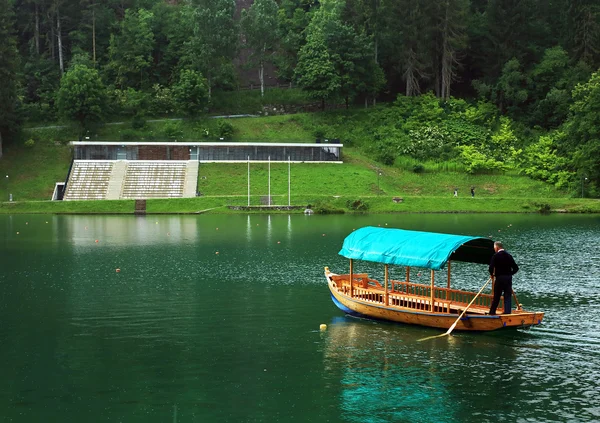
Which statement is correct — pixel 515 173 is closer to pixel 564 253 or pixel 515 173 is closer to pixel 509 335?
pixel 564 253

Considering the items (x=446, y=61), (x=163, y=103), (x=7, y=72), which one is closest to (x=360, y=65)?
(x=446, y=61)

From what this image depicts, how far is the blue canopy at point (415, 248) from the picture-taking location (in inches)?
1433

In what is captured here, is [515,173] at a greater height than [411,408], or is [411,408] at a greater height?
[515,173]

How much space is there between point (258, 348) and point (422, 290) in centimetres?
1174

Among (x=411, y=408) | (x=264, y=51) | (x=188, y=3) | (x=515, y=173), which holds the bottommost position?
(x=411, y=408)

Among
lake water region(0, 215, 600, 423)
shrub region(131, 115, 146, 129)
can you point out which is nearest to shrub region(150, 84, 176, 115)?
shrub region(131, 115, 146, 129)

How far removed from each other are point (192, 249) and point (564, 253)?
28051 millimetres

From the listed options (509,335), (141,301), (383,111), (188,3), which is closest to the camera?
(509,335)

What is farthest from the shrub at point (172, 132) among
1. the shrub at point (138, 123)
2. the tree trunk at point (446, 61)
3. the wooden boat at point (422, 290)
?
the wooden boat at point (422, 290)

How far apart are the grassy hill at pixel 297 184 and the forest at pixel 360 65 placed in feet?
10.9

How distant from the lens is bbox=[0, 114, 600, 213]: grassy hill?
9819cm

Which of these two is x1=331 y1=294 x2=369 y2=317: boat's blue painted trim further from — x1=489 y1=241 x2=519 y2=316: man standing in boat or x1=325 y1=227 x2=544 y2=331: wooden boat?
x1=489 y1=241 x2=519 y2=316: man standing in boat

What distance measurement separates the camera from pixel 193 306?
4131 centimetres

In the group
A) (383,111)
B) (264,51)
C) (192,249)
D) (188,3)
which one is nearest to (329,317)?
(192,249)
